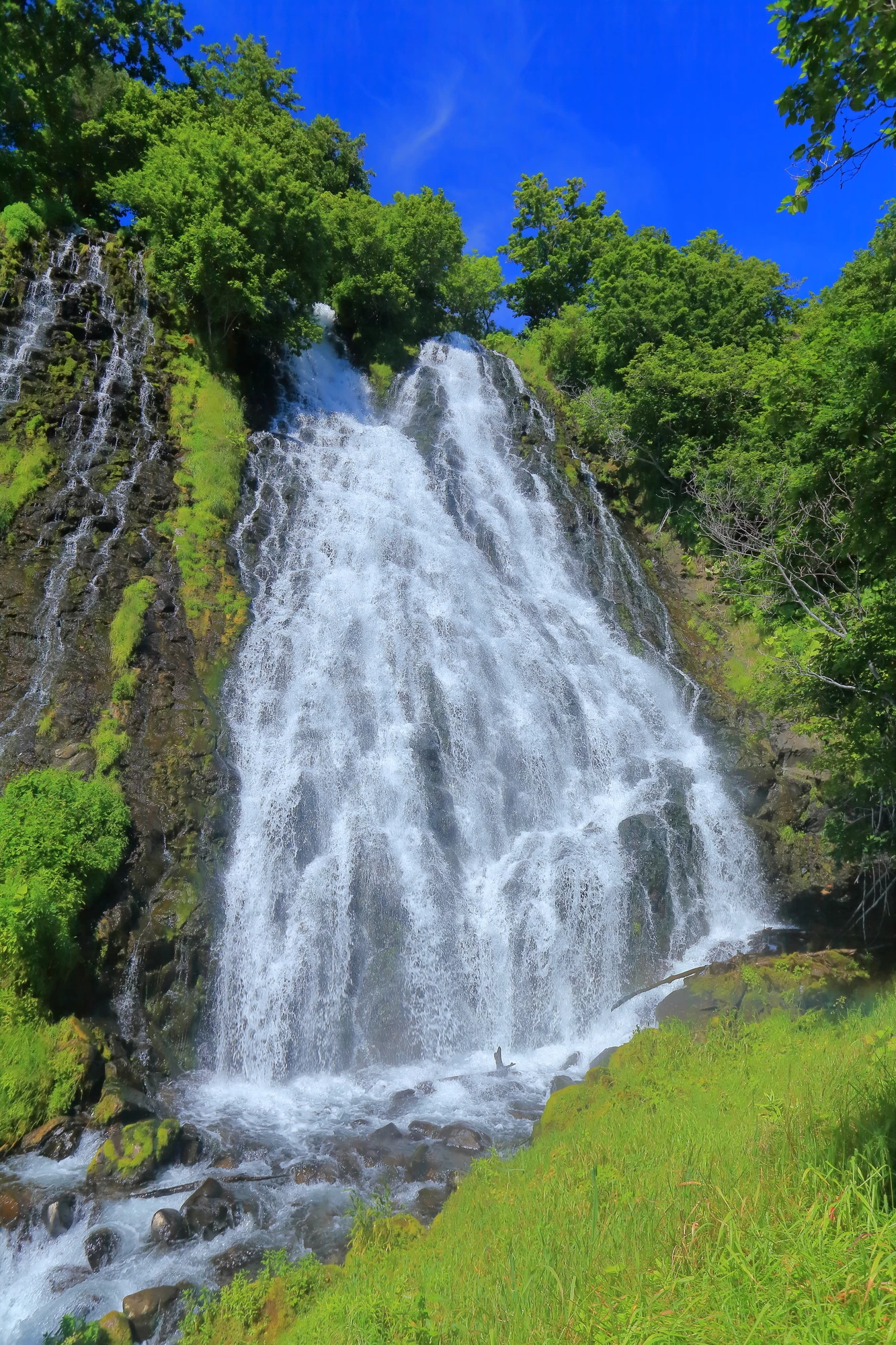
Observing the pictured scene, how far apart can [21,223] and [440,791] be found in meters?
18.3

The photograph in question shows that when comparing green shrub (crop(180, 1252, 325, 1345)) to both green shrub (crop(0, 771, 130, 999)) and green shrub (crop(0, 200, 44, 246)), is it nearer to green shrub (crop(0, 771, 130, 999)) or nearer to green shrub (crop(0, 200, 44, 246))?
green shrub (crop(0, 771, 130, 999))

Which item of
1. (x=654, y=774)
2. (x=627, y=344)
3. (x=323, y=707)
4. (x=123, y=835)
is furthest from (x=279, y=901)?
(x=627, y=344)

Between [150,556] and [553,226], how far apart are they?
1273 inches

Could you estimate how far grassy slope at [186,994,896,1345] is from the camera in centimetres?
287

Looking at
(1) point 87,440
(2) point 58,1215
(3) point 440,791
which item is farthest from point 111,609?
(2) point 58,1215

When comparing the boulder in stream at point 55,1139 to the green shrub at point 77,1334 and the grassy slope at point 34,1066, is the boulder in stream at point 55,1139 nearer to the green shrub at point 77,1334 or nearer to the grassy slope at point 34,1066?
the grassy slope at point 34,1066

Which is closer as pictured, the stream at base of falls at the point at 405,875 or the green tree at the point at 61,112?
the stream at base of falls at the point at 405,875

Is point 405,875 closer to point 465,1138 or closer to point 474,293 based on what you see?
point 465,1138

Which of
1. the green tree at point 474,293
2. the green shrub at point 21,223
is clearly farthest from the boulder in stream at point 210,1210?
the green tree at point 474,293

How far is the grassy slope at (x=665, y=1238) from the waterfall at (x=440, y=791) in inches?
183

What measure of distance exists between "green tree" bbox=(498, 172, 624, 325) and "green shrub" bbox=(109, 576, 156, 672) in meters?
29.2

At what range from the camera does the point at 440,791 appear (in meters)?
13.9

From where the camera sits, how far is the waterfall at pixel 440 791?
1152cm

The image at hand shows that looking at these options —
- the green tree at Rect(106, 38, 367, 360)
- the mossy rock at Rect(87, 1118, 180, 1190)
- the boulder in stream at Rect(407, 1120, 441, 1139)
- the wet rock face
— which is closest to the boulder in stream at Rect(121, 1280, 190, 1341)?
the mossy rock at Rect(87, 1118, 180, 1190)
